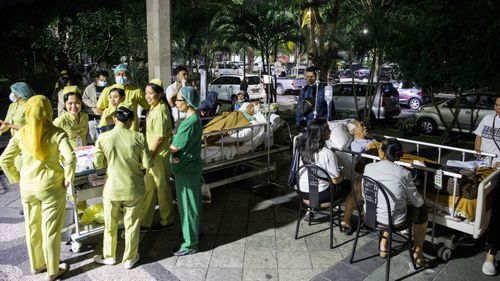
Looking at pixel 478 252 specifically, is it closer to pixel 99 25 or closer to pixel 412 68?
pixel 412 68

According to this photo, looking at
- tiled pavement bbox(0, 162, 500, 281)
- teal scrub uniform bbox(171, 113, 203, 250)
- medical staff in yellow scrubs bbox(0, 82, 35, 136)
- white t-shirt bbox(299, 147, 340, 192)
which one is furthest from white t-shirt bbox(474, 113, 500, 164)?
medical staff in yellow scrubs bbox(0, 82, 35, 136)

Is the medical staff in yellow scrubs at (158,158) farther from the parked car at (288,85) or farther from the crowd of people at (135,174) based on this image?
the parked car at (288,85)

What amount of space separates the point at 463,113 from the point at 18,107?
1180 centimetres

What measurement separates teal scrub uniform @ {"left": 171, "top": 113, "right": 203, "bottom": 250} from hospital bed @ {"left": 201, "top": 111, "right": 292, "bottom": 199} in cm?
103

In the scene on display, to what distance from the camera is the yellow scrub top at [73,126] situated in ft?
17.7

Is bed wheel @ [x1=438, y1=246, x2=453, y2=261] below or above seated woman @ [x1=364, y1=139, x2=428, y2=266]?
below

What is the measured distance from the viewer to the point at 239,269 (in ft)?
14.4

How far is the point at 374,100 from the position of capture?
47.2ft

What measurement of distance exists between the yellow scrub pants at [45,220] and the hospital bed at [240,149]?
205 centimetres

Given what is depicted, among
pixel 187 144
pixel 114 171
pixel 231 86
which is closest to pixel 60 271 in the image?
pixel 114 171

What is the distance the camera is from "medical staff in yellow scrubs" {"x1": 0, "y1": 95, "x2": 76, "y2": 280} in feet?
12.1

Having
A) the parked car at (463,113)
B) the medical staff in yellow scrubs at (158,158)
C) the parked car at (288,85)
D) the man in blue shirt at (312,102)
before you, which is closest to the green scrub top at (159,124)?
the medical staff in yellow scrubs at (158,158)

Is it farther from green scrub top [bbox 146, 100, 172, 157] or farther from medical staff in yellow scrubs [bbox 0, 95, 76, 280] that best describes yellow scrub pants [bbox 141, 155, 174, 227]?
medical staff in yellow scrubs [bbox 0, 95, 76, 280]

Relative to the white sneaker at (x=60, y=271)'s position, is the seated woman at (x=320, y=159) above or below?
above
